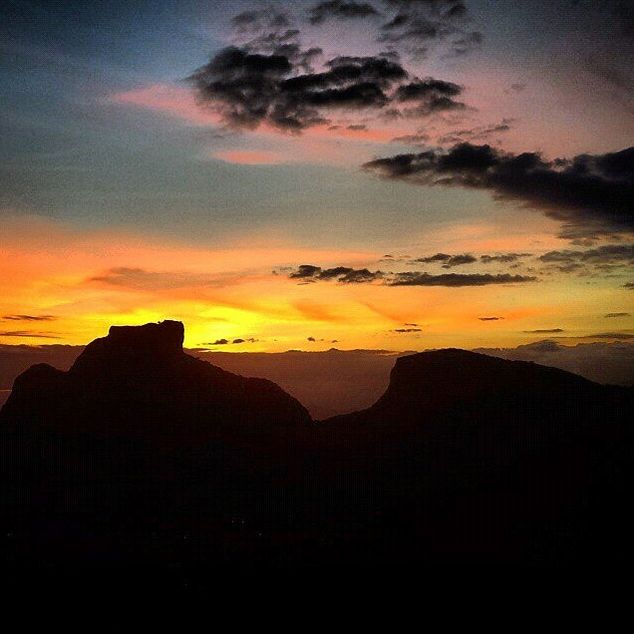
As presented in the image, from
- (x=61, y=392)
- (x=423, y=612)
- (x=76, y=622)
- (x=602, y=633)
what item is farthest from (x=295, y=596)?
(x=61, y=392)

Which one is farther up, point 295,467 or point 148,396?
point 148,396

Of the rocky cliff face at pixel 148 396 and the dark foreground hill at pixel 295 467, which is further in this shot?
the rocky cliff face at pixel 148 396

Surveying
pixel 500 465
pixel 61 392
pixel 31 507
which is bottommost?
pixel 31 507

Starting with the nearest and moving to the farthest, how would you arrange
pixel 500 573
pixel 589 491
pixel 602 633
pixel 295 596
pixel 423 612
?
pixel 602 633
pixel 423 612
pixel 295 596
pixel 500 573
pixel 589 491

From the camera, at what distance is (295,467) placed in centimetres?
16100

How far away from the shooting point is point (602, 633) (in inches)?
2768

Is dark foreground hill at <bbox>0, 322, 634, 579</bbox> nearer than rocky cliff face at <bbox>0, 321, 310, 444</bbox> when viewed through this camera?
Yes

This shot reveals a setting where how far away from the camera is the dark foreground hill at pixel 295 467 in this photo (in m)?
112

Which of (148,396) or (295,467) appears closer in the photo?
(295,467)

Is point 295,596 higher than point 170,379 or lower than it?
lower

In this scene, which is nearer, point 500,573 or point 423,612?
point 423,612

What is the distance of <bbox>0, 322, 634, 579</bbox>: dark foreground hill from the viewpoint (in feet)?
368

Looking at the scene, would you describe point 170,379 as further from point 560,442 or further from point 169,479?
point 560,442

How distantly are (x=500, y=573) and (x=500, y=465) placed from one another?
4813 cm
